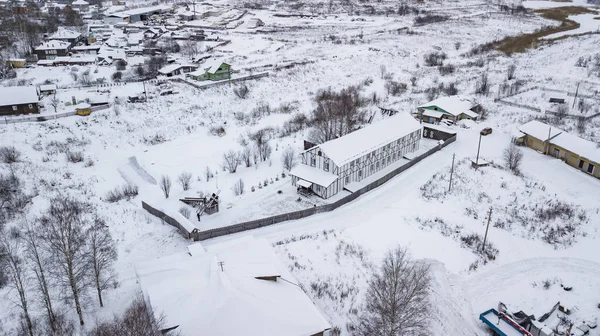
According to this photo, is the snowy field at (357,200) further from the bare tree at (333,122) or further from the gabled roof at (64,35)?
the gabled roof at (64,35)

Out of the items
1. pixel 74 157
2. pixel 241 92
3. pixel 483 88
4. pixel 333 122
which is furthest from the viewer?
pixel 241 92

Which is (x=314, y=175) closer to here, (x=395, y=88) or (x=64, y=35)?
(x=395, y=88)

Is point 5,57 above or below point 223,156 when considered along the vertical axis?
above

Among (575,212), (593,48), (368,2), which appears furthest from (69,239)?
(368,2)

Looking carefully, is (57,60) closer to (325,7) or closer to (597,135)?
(597,135)

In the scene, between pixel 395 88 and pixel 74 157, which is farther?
pixel 395 88

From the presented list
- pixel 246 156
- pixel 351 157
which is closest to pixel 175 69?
pixel 246 156
